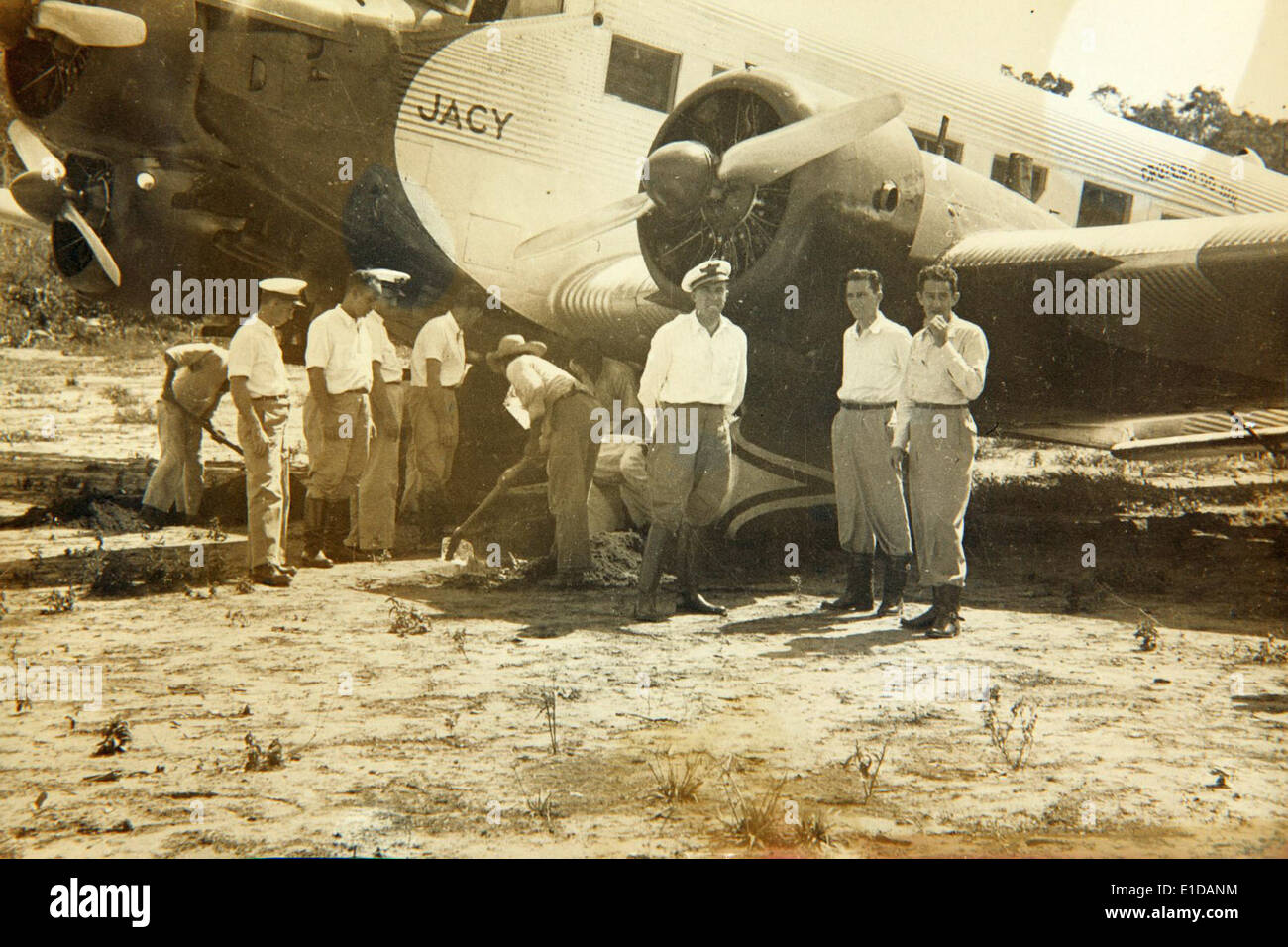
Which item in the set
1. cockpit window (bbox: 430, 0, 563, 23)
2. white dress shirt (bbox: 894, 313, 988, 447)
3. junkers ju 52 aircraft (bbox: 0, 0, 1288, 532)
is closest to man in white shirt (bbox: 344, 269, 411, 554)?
junkers ju 52 aircraft (bbox: 0, 0, 1288, 532)

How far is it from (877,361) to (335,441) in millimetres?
3521

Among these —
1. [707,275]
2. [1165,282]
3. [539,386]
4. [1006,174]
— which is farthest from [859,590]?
[1006,174]

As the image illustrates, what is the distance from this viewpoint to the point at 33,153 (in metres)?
8.49

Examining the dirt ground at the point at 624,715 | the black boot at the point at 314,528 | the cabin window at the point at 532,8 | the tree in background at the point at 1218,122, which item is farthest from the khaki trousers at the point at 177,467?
the tree in background at the point at 1218,122

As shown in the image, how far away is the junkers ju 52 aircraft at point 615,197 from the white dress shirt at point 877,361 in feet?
2.22

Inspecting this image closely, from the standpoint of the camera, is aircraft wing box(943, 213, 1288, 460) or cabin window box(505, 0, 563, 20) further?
cabin window box(505, 0, 563, 20)

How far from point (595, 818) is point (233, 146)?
6734mm

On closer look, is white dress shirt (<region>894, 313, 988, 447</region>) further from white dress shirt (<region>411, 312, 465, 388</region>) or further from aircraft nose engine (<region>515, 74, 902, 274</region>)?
white dress shirt (<region>411, 312, 465, 388</region>)

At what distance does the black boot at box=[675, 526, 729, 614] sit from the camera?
583cm

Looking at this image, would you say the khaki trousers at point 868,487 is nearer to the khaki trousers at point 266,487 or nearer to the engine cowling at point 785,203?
the engine cowling at point 785,203

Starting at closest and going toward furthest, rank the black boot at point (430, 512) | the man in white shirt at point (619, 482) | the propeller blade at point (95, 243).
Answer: the man in white shirt at point (619, 482)
the propeller blade at point (95, 243)
the black boot at point (430, 512)

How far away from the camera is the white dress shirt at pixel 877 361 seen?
5.83 meters

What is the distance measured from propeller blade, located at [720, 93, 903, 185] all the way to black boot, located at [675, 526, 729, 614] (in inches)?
87.8
